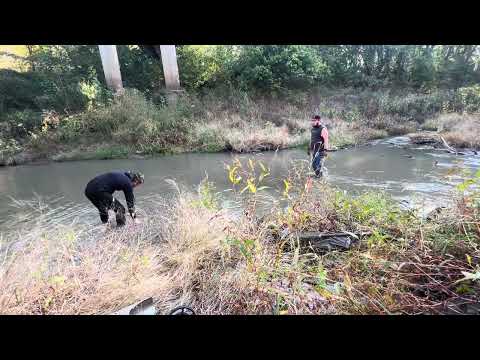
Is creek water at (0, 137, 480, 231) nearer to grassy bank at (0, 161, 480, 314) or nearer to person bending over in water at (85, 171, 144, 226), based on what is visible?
person bending over in water at (85, 171, 144, 226)

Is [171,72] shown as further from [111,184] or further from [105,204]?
[105,204]

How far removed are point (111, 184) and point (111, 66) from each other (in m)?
13.6

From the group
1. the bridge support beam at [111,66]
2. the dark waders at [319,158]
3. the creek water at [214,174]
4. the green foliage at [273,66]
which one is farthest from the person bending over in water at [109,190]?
the green foliage at [273,66]

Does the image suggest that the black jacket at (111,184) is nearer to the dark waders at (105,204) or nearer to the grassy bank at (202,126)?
the dark waders at (105,204)

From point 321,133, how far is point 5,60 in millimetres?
19538

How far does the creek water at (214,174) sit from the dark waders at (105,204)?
4.47 feet

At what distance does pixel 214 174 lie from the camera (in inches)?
334

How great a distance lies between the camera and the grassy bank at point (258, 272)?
2098mm

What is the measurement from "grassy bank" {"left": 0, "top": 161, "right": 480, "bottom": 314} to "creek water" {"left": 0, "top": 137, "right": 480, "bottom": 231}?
219 centimetres

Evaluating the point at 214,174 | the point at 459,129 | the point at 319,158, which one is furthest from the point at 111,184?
the point at 459,129

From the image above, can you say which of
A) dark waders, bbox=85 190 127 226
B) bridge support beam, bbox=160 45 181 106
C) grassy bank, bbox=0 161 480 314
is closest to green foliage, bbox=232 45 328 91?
bridge support beam, bbox=160 45 181 106

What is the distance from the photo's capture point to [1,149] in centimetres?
1145

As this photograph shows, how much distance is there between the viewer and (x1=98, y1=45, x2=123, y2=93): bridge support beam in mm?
14820
